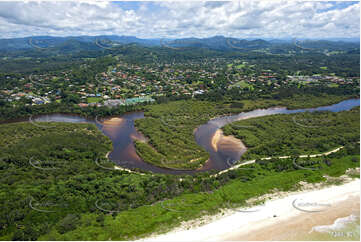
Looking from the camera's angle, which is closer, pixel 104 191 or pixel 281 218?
pixel 281 218

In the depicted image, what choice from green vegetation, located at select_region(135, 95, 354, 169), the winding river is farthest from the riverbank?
green vegetation, located at select_region(135, 95, 354, 169)

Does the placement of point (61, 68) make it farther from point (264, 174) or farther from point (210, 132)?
point (264, 174)

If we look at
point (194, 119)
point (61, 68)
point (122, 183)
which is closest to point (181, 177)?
point (122, 183)

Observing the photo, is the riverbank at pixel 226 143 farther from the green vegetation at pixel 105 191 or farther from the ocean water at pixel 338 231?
the ocean water at pixel 338 231

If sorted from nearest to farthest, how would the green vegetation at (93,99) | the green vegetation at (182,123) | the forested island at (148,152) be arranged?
the forested island at (148,152)
the green vegetation at (182,123)
the green vegetation at (93,99)

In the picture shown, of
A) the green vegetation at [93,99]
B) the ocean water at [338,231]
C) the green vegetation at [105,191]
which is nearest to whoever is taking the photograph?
the ocean water at [338,231]

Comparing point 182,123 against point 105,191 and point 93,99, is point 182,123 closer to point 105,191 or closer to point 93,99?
point 105,191

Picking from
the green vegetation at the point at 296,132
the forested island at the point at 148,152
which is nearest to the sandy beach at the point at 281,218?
the forested island at the point at 148,152

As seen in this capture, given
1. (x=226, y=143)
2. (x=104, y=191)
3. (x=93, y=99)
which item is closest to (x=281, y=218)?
(x=104, y=191)
